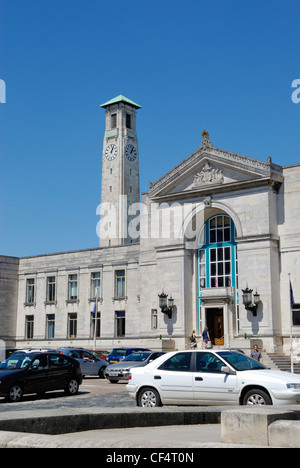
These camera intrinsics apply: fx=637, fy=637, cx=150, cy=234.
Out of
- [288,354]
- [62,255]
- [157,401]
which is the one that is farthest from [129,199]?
[157,401]

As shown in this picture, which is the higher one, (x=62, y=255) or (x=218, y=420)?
(x=62, y=255)

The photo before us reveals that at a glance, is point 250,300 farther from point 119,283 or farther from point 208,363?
point 208,363

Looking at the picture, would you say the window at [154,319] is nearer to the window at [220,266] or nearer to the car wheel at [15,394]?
the window at [220,266]

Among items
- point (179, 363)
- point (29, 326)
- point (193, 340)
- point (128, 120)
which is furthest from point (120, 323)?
point (128, 120)

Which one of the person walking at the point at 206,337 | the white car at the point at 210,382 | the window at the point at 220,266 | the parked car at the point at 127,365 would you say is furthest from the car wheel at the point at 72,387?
the window at the point at 220,266

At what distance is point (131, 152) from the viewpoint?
8400 centimetres

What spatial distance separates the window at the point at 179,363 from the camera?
1670 centimetres

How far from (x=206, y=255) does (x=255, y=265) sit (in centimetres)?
450

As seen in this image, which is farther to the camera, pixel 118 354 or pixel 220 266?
pixel 220 266

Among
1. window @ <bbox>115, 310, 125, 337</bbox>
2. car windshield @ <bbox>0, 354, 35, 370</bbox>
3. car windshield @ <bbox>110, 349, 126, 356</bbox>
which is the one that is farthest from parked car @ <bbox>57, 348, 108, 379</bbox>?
window @ <bbox>115, 310, 125, 337</bbox>

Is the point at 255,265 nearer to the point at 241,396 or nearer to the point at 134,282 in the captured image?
the point at 134,282

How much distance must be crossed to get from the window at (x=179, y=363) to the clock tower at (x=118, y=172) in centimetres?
6325

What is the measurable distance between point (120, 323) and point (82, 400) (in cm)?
2900

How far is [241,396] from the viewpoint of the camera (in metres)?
15.7
